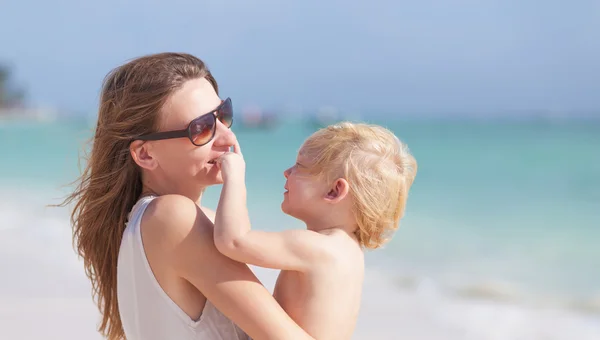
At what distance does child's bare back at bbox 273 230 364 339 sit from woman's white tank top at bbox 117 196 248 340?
0.22m

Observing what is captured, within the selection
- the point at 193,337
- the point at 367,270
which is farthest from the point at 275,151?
the point at 193,337

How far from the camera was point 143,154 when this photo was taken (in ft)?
8.52

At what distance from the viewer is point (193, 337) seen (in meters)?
2.41

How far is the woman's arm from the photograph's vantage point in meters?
2.29

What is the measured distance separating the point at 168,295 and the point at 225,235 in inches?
11.6

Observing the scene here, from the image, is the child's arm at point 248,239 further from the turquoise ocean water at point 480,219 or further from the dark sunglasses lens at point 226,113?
the turquoise ocean water at point 480,219

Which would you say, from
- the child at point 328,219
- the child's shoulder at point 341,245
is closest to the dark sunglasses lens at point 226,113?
the child at point 328,219

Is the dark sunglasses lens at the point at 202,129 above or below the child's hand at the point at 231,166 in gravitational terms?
above

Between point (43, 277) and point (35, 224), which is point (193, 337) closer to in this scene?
point (43, 277)

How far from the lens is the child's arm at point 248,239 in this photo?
2307 mm

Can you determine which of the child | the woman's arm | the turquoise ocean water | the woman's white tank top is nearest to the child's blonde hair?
the child

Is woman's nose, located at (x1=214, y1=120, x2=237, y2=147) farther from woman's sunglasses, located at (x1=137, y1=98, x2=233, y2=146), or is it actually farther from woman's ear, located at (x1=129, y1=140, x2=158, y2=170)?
woman's ear, located at (x1=129, y1=140, x2=158, y2=170)

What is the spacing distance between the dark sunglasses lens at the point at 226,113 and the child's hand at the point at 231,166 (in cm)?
17

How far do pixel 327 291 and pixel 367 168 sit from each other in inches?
18.2
